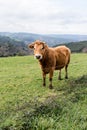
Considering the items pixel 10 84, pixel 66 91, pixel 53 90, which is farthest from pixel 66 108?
pixel 10 84

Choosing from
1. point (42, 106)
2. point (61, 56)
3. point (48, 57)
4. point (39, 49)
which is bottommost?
point (42, 106)

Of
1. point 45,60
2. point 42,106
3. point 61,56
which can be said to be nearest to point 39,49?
point 45,60

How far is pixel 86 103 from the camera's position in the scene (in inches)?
381

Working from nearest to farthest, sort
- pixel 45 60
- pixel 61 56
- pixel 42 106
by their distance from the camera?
pixel 42 106 < pixel 45 60 < pixel 61 56

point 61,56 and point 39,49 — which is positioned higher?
point 39,49

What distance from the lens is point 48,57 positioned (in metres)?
12.9

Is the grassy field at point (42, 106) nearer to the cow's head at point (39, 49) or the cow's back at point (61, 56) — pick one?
the cow's back at point (61, 56)

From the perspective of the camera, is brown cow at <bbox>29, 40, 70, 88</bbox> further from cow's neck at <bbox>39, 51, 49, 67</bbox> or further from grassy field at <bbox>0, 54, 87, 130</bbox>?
grassy field at <bbox>0, 54, 87, 130</bbox>

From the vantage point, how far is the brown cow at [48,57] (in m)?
12.1

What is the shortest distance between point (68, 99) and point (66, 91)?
1507 millimetres

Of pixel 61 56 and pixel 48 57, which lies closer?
pixel 48 57

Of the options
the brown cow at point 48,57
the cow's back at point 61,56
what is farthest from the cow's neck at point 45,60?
the cow's back at point 61,56

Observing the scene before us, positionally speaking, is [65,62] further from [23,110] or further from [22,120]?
[22,120]

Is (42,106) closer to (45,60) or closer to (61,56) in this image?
(45,60)
